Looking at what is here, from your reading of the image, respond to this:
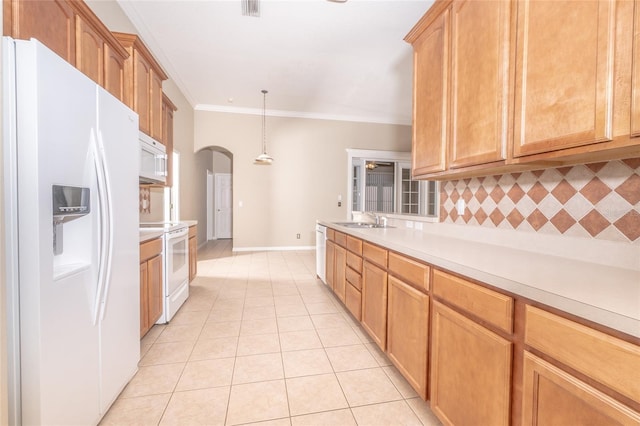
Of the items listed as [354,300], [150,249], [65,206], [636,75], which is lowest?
[354,300]

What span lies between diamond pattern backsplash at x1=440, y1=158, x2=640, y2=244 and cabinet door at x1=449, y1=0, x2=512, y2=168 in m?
0.29

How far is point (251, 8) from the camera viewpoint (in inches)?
112

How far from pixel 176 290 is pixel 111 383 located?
4.65 ft

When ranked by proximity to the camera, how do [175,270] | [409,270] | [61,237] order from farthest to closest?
[175,270] → [409,270] → [61,237]

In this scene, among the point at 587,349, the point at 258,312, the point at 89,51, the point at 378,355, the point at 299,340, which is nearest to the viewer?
the point at 587,349

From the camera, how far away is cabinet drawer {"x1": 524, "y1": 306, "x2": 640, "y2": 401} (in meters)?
0.65

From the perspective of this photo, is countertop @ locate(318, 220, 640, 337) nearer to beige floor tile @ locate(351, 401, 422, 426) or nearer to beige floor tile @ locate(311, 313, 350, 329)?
beige floor tile @ locate(351, 401, 422, 426)

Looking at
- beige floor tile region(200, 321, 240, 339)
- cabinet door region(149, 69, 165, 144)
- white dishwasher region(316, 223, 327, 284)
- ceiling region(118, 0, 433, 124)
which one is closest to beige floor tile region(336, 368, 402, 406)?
beige floor tile region(200, 321, 240, 339)

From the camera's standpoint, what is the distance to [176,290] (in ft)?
9.52

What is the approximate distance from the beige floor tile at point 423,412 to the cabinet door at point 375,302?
363 millimetres

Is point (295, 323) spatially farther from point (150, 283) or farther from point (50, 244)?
point (50, 244)

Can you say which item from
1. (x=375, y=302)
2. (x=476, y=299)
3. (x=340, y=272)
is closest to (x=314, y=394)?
(x=375, y=302)

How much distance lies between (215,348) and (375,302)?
1300 mm

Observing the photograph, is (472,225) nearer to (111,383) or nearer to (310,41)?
(111,383)
